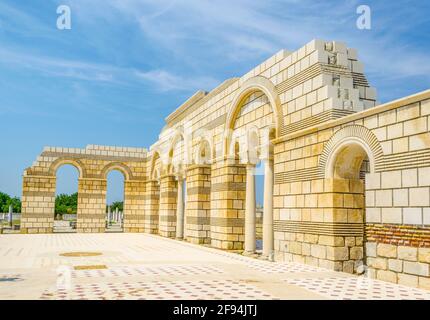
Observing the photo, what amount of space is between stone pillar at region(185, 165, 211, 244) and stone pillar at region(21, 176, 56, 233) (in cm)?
1086

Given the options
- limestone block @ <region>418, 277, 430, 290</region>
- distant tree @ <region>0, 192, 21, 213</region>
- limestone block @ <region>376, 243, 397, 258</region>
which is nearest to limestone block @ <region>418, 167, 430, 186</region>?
limestone block @ <region>376, 243, 397, 258</region>

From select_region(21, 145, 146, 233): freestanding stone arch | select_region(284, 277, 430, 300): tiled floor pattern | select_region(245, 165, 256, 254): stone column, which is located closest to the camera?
select_region(284, 277, 430, 300): tiled floor pattern

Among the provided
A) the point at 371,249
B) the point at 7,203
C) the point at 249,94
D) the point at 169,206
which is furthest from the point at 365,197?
the point at 7,203

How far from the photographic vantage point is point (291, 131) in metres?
11.6

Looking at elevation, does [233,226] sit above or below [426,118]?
below

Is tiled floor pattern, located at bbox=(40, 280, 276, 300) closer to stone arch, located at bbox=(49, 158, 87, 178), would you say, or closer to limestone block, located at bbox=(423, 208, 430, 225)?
limestone block, located at bbox=(423, 208, 430, 225)

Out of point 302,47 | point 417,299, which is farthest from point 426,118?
point 302,47

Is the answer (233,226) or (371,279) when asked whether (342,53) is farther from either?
(233,226)

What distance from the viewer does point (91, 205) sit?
25.8 meters

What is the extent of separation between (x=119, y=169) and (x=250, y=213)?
14.8 metres

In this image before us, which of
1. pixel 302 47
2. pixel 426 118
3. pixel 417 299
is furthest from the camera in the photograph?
pixel 302 47

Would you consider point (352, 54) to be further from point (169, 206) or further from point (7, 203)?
point (7, 203)

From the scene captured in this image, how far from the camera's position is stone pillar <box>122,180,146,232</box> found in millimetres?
26656
